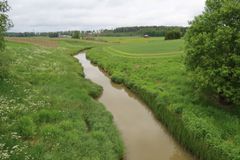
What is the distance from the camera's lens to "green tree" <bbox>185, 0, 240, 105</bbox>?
17312mm

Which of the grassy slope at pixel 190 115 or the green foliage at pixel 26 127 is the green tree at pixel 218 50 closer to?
the grassy slope at pixel 190 115

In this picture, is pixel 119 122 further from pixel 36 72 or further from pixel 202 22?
pixel 36 72

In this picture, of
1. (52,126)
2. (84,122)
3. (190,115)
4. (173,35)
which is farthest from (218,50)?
(173,35)

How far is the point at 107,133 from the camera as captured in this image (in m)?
16.4

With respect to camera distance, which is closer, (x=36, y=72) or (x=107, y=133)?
(x=107, y=133)

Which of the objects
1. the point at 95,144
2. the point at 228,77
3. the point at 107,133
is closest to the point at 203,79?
the point at 228,77

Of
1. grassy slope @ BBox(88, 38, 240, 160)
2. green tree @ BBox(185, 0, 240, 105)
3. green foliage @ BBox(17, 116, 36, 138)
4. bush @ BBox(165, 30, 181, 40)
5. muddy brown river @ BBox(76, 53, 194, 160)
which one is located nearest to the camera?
green foliage @ BBox(17, 116, 36, 138)

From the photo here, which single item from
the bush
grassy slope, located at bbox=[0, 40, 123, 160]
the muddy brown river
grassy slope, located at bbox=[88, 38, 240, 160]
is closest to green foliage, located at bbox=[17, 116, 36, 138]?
grassy slope, located at bbox=[0, 40, 123, 160]

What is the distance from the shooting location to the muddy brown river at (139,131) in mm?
16250

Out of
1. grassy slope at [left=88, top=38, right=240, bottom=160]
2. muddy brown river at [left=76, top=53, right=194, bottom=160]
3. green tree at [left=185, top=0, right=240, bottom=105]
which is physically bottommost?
muddy brown river at [left=76, top=53, right=194, bottom=160]

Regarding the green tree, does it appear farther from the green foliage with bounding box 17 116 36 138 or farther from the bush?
the bush

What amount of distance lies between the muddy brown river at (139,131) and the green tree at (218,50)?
4150mm

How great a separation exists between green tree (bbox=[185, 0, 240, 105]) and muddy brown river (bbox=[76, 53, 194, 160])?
4.15 meters

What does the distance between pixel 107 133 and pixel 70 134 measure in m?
2.57
